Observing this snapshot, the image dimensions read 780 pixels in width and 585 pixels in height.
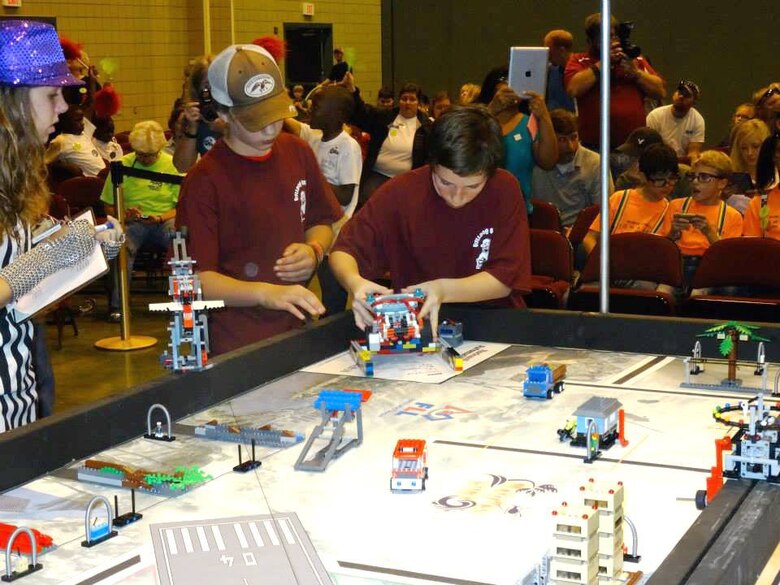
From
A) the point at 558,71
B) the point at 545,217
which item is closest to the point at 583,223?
the point at 545,217

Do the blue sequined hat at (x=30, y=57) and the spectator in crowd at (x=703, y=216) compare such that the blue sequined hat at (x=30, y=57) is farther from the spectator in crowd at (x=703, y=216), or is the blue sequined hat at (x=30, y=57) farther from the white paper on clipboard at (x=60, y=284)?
the spectator in crowd at (x=703, y=216)

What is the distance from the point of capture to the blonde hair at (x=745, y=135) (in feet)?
20.7

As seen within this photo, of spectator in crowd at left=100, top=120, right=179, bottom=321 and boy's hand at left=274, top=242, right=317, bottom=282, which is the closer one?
boy's hand at left=274, top=242, right=317, bottom=282

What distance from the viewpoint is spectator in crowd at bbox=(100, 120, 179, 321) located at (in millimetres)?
6848

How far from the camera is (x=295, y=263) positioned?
116 inches

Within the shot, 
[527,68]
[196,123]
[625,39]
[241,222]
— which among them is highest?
[625,39]

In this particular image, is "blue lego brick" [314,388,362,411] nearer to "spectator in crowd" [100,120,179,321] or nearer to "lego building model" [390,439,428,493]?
"lego building model" [390,439,428,493]

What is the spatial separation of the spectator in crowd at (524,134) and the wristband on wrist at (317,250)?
2673 mm

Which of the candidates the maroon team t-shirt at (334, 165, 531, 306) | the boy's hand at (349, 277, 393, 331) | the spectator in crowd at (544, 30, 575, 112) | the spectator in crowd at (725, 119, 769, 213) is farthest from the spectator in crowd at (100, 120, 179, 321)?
the boy's hand at (349, 277, 393, 331)

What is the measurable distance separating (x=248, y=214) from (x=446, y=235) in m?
0.56

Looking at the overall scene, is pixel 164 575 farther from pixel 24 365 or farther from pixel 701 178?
pixel 701 178

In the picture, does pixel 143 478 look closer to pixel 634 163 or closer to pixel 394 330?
pixel 394 330

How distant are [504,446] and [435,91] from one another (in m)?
10.8

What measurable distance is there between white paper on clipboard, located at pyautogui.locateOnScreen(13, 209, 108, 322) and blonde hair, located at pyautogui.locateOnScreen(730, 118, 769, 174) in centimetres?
484
